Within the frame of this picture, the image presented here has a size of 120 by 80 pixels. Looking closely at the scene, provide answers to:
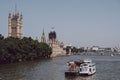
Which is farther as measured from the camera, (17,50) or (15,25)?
(15,25)

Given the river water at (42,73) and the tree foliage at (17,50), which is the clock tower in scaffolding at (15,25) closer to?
the tree foliage at (17,50)

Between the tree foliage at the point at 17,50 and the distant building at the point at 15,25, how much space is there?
31.2 metres

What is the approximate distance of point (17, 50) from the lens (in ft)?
338

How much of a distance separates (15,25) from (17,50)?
233 ft

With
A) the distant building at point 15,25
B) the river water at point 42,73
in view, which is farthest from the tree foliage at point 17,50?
the distant building at point 15,25

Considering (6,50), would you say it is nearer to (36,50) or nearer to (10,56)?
(10,56)

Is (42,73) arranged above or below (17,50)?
below

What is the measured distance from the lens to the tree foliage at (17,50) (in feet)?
301

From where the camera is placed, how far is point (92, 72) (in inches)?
2662

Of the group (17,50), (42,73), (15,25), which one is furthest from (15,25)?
(42,73)

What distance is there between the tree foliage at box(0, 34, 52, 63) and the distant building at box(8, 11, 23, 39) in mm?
31213

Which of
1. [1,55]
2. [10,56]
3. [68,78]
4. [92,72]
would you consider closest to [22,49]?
[10,56]

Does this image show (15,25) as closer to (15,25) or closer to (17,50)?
(15,25)

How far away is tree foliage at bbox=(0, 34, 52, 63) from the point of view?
301ft
